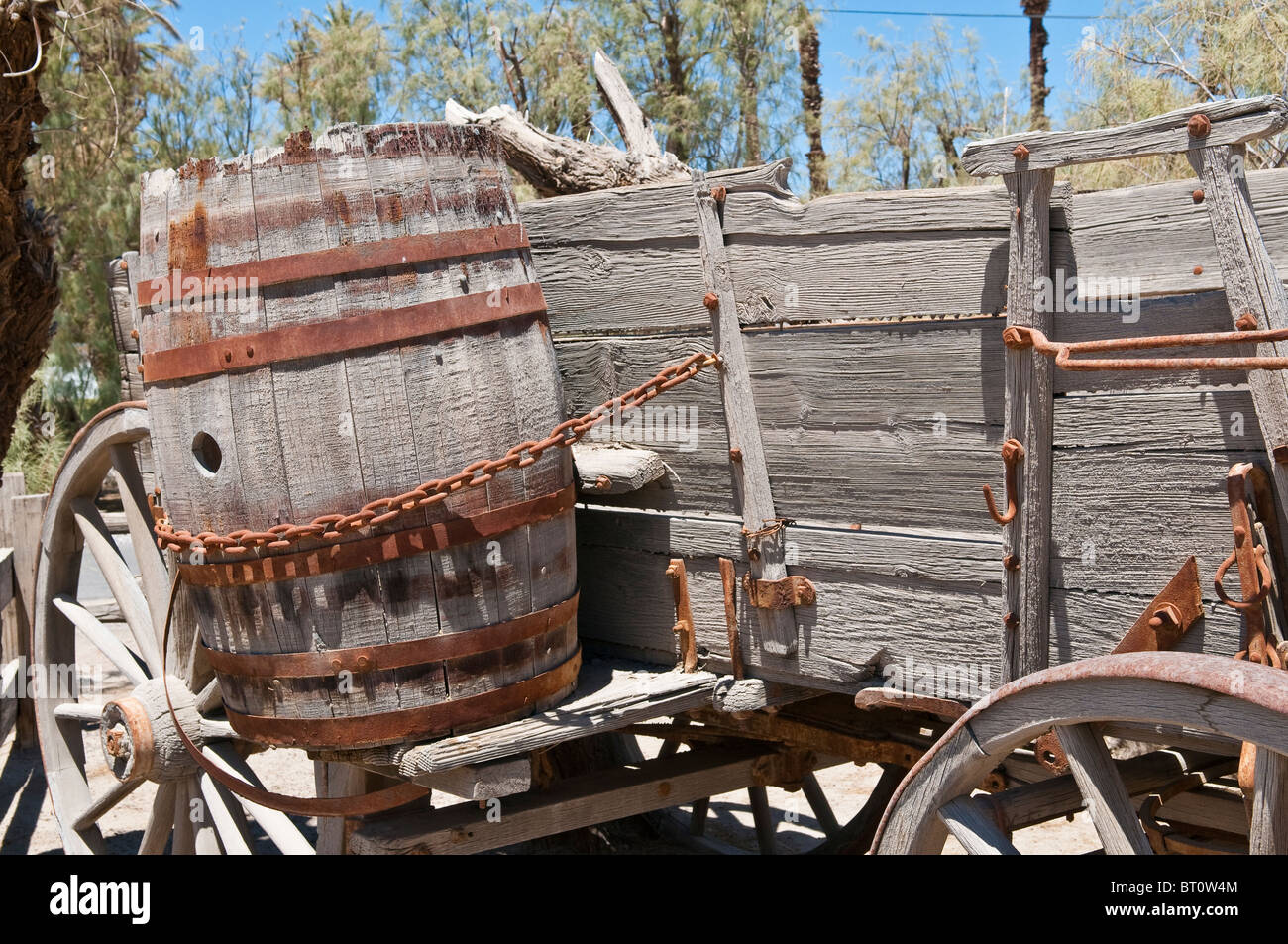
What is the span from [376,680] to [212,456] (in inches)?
23.5

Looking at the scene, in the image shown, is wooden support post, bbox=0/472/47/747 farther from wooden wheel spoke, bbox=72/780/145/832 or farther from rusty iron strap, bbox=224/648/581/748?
rusty iron strap, bbox=224/648/581/748

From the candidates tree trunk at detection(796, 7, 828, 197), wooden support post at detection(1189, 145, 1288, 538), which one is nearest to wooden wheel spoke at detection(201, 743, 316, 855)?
wooden support post at detection(1189, 145, 1288, 538)

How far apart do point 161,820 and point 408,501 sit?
1.85m

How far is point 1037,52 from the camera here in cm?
1540

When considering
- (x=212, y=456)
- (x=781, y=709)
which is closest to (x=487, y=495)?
Result: (x=212, y=456)

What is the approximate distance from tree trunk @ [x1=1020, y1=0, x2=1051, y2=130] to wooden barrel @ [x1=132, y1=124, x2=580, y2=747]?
1446 cm

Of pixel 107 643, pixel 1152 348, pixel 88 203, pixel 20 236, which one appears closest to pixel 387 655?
pixel 1152 348

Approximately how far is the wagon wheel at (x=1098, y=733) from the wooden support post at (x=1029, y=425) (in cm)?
17

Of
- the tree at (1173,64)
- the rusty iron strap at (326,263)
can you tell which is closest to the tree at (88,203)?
the tree at (1173,64)

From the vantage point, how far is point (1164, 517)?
1.82 metres

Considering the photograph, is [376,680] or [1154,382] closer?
[1154,382]

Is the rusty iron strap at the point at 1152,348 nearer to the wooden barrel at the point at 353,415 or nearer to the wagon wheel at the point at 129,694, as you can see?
the wooden barrel at the point at 353,415
